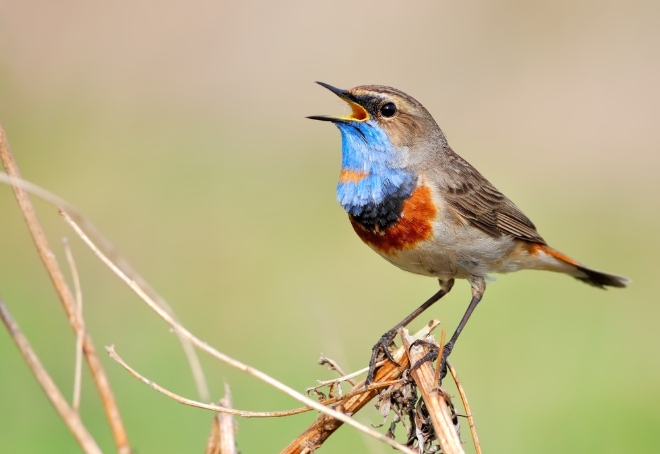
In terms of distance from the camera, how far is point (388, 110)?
535cm

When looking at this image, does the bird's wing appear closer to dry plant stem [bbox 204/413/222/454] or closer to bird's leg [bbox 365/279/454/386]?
bird's leg [bbox 365/279/454/386]

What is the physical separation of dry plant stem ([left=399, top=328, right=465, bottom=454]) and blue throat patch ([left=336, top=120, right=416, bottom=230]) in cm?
161

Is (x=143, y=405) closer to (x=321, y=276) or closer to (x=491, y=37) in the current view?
(x=321, y=276)

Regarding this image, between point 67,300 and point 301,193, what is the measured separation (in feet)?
30.3

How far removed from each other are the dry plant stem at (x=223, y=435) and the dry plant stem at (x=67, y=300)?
0.53 meters

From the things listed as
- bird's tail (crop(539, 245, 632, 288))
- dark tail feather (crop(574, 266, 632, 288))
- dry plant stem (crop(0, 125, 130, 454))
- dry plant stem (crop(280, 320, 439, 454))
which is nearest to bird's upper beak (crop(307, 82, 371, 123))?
bird's tail (crop(539, 245, 632, 288))

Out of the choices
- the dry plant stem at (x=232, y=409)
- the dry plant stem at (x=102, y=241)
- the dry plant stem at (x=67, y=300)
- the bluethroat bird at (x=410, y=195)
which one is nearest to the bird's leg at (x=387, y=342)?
the bluethroat bird at (x=410, y=195)

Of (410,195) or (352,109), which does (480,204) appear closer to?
(410,195)

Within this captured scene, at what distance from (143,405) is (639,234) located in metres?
6.78

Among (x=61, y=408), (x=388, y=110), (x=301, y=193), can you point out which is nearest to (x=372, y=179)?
(x=388, y=110)

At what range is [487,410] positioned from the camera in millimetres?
7676

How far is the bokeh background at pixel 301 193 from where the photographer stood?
7.51 metres

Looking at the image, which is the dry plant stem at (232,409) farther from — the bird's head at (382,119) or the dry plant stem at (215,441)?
the bird's head at (382,119)

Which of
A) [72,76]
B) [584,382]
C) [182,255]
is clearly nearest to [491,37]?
[72,76]
